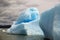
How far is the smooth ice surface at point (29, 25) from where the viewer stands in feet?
4.13

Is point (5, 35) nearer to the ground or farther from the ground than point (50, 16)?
nearer to the ground

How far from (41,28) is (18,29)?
0.20m

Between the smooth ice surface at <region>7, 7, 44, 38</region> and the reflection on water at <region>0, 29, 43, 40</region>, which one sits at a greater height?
the smooth ice surface at <region>7, 7, 44, 38</region>

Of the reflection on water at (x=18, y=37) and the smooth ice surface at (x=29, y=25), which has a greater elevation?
the smooth ice surface at (x=29, y=25)

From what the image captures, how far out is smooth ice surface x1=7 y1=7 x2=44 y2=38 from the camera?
1.26m

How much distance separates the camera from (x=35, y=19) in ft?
4.50

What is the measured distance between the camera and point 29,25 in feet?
4.20

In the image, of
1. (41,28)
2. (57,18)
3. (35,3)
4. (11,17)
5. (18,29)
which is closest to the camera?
(57,18)

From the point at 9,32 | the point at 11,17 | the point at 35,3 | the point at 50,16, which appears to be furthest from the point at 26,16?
the point at 35,3

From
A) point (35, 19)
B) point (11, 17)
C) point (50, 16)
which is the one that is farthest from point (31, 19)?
point (11, 17)

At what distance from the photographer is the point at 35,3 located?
287cm

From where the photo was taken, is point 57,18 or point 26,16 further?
point 26,16

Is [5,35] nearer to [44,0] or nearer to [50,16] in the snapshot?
[50,16]

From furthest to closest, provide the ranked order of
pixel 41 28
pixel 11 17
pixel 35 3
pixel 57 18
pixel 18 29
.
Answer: pixel 35 3 < pixel 11 17 < pixel 18 29 < pixel 41 28 < pixel 57 18
